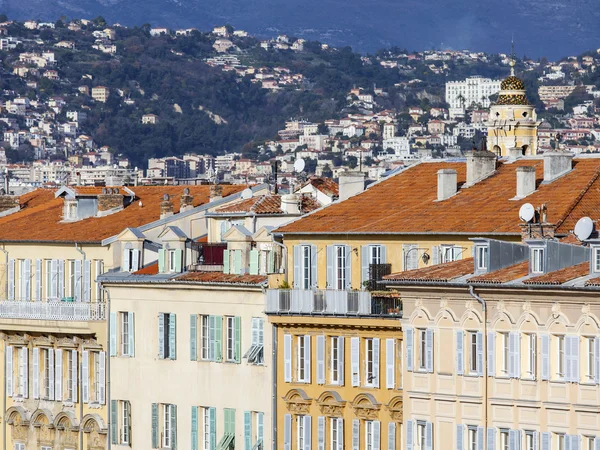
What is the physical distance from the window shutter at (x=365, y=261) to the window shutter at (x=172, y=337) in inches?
352

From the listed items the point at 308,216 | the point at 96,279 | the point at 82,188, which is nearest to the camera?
the point at 308,216

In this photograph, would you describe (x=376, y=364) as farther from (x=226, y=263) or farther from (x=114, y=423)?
(x=114, y=423)

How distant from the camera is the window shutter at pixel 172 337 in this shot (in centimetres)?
7125

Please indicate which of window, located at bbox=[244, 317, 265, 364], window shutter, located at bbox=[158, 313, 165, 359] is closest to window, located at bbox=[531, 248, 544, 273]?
window, located at bbox=[244, 317, 265, 364]

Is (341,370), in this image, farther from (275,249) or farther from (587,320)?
(587,320)

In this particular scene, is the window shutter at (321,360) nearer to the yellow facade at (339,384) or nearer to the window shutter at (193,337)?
the yellow facade at (339,384)

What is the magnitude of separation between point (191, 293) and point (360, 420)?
9694mm

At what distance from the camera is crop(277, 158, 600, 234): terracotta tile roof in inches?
2383

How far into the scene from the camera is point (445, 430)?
56.1 metres

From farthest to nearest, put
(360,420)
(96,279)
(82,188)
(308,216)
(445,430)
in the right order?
(82,188)
(96,279)
(308,216)
(360,420)
(445,430)

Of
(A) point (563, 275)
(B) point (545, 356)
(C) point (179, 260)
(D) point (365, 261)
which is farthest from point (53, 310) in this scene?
(A) point (563, 275)

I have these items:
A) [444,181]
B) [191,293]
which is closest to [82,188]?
[191,293]

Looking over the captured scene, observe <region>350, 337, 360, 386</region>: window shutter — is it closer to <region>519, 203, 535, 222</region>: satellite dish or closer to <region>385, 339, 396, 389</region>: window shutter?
<region>385, 339, 396, 389</region>: window shutter

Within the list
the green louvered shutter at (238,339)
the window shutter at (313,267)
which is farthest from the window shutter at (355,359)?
the green louvered shutter at (238,339)
